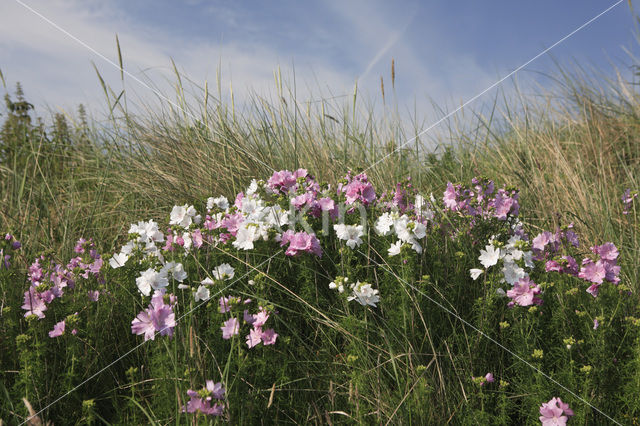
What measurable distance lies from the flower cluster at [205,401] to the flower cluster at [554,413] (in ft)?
4.06

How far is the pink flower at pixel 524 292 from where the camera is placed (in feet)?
7.42

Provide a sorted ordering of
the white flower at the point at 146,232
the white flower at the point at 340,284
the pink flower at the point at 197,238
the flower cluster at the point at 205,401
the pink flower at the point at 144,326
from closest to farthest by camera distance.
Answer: the flower cluster at the point at 205,401 → the pink flower at the point at 144,326 → the white flower at the point at 340,284 → the pink flower at the point at 197,238 → the white flower at the point at 146,232

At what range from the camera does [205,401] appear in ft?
5.65

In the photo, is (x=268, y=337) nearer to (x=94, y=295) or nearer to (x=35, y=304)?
(x=94, y=295)

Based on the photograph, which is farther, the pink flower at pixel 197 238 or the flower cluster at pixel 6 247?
the pink flower at pixel 197 238

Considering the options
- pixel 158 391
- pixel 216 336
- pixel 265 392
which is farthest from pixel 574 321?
pixel 158 391

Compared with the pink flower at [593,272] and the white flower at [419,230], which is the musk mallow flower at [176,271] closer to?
the white flower at [419,230]

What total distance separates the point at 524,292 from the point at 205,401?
1507 millimetres

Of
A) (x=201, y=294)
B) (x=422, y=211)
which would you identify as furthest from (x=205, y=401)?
(x=422, y=211)

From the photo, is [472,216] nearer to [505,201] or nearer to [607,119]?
[505,201]

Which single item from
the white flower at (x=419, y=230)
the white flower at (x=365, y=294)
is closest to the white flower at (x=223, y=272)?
the white flower at (x=365, y=294)

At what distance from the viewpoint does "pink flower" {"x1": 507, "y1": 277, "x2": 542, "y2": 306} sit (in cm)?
226

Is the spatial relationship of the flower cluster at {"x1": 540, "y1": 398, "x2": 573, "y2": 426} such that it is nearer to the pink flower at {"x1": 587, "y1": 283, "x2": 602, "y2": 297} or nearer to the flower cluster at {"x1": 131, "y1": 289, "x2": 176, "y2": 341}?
the pink flower at {"x1": 587, "y1": 283, "x2": 602, "y2": 297}

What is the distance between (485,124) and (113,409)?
512cm
